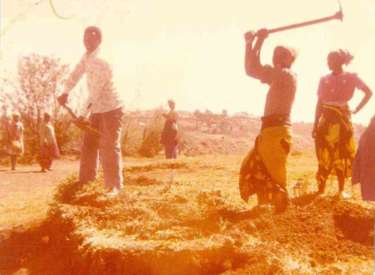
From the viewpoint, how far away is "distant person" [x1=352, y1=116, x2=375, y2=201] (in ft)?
12.9

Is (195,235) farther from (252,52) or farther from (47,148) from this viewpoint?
(47,148)

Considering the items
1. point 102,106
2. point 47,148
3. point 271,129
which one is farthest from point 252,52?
point 47,148

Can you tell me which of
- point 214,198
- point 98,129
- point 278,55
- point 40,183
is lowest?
point 40,183

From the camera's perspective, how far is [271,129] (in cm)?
447

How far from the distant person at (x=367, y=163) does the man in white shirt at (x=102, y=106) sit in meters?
1.95

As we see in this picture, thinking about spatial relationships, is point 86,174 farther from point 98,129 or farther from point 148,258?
point 148,258

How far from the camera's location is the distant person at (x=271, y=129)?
4.39m

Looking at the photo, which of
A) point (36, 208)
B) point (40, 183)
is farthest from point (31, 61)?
point (36, 208)

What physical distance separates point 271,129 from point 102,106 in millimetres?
1456

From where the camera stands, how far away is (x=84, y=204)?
184 inches

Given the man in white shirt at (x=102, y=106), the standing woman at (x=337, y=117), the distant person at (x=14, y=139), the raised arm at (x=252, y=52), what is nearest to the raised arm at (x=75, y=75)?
the man in white shirt at (x=102, y=106)

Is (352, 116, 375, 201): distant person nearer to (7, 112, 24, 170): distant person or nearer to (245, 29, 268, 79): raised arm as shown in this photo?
(245, 29, 268, 79): raised arm

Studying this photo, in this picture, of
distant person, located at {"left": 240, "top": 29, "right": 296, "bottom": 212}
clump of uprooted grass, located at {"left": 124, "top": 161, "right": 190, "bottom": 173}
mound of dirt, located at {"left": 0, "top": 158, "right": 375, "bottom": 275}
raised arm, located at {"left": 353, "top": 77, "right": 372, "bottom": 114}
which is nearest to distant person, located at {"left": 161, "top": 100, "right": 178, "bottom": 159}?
clump of uprooted grass, located at {"left": 124, "top": 161, "right": 190, "bottom": 173}

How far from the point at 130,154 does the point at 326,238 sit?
9.92m
